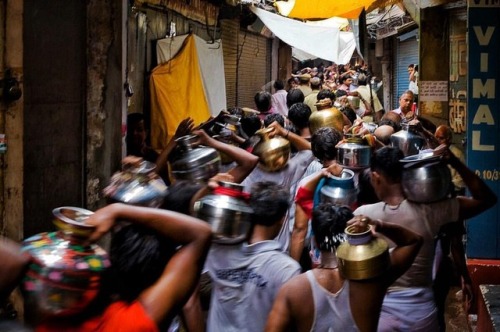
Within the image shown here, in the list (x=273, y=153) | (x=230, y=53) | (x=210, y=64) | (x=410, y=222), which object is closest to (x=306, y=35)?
(x=230, y=53)

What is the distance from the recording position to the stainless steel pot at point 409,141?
5.72 metres

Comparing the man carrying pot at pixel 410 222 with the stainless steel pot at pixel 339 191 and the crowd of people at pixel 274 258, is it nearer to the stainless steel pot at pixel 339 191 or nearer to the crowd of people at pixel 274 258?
the crowd of people at pixel 274 258

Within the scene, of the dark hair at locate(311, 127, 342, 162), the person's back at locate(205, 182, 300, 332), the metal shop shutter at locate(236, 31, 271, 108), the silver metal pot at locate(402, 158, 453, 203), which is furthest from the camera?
the metal shop shutter at locate(236, 31, 271, 108)

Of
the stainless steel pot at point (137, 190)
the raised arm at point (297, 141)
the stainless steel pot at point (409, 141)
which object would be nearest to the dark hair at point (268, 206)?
the stainless steel pot at point (137, 190)

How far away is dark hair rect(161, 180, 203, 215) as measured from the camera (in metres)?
3.55

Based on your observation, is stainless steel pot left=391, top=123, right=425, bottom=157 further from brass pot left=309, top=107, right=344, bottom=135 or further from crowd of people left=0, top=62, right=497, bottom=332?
brass pot left=309, top=107, right=344, bottom=135

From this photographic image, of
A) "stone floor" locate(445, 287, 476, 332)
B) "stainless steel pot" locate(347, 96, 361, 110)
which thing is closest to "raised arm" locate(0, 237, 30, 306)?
"stone floor" locate(445, 287, 476, 332)

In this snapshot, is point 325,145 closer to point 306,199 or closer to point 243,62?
point 306,199

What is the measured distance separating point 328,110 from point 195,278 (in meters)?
4.32

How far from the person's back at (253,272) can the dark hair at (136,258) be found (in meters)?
0.87

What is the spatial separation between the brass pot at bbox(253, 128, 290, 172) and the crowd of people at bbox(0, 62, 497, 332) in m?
0.07

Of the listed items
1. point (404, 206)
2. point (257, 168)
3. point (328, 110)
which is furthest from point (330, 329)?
point (328, 110)

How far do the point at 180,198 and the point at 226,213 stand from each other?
52 cm

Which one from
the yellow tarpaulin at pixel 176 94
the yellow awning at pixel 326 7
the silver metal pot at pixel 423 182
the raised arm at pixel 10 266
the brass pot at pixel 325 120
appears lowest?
the raised arm at pixel 10 266
